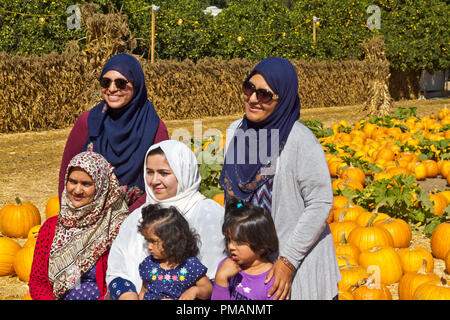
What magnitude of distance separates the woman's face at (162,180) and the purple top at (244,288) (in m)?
0.56

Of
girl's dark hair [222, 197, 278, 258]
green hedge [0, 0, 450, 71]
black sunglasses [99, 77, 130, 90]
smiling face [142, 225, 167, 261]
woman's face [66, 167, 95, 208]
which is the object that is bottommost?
smiling face [142, 225, 167, 261]

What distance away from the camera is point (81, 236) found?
3.30 metres

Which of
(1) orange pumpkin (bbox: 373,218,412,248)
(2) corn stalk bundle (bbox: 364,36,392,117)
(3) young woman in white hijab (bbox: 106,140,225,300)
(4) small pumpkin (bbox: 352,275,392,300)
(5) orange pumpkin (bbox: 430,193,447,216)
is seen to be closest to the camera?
(3) young woman in white hijab (bbox: 106,140,225,300)

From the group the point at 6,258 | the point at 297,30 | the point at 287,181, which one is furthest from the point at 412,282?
the point at 297,30

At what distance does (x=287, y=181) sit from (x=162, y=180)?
0.70 metres

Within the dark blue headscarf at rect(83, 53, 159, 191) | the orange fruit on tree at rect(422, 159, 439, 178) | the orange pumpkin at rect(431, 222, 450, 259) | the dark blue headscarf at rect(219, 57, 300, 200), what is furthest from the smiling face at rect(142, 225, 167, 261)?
the orange fruit on tree at rect(422, 159, 439, 178)

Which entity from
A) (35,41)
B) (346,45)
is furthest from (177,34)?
(346,45)

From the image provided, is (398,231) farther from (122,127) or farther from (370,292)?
(122,127)

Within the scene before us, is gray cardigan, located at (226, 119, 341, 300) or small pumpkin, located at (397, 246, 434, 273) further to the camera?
small pumpkin, located at (397, 246, 434, 273)

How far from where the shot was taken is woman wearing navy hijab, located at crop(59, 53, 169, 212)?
3.54 metres

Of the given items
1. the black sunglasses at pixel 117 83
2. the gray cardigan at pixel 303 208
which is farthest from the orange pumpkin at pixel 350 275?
the black sunglasses at pixel 117 83

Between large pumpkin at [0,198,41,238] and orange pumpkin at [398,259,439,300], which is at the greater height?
large pumpkin at [0,198,41,238]

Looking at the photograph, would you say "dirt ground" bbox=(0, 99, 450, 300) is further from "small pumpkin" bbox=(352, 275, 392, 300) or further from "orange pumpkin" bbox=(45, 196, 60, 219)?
"small pumpkin" bbox=(352, 275, 392, 300)

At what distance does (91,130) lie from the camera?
11.9 feet
